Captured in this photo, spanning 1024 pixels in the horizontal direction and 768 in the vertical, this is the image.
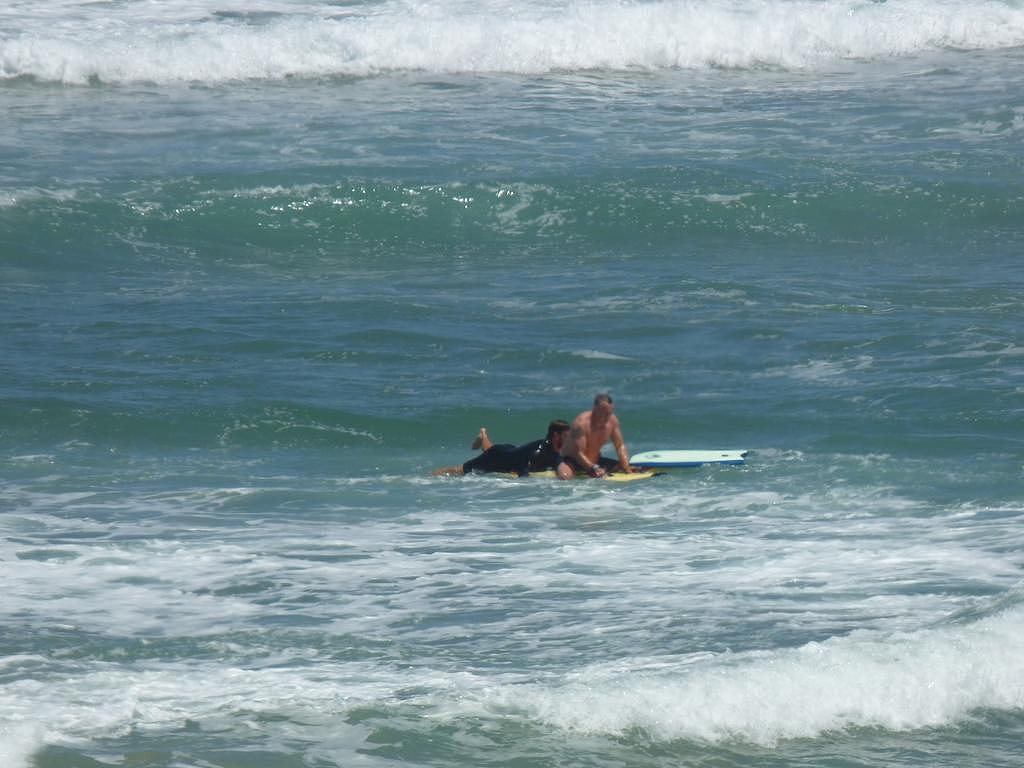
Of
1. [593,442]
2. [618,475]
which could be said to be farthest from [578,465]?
[618,475]

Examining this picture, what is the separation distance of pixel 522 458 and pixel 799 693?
5.46 meters

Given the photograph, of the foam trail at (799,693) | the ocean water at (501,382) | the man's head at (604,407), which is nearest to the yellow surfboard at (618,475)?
the ocean water at (501,382)

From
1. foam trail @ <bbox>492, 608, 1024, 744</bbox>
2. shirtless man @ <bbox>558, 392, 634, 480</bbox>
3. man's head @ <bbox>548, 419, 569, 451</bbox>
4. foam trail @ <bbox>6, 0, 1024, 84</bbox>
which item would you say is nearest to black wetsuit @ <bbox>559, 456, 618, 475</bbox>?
shirtless man @ <bbox>558, 392, 634, 480</bbox>

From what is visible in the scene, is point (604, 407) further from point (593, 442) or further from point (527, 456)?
point (527, 456)

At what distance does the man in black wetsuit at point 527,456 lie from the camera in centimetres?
1339

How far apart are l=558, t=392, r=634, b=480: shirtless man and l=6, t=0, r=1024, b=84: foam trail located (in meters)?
18.0

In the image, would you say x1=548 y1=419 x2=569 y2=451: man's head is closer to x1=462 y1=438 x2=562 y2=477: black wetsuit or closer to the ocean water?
x1=462 y1=438 x2=562 y2=477: black wetsuit

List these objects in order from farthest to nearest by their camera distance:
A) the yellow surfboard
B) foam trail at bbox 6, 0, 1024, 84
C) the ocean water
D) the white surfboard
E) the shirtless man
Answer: foam trail at bbox 6, 0, 1024, 84 < the shirtless man < the yellow surfboard < the white surfboard < the ocean water

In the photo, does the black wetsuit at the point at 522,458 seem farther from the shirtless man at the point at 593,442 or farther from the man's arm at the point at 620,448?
the man's arm at the point at 620,448

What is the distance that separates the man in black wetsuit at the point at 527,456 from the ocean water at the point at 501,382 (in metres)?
0.25

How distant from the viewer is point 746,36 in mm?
31781

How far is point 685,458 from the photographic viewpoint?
13.2 meters

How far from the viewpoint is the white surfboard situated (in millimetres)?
13109

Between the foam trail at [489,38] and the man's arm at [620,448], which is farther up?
the foam trail at [489,38]
